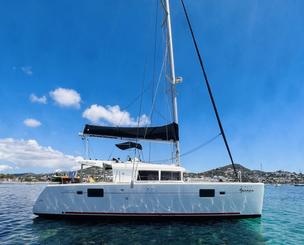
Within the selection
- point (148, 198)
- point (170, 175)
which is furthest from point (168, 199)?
point (170, 175)

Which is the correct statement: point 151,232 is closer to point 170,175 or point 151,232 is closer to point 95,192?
point 95,192

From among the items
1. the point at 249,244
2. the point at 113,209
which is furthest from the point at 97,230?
the point at 249,244

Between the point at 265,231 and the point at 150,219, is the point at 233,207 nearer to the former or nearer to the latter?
the point at 265,231

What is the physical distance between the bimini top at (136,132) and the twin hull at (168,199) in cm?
277

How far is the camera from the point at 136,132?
1348 cm

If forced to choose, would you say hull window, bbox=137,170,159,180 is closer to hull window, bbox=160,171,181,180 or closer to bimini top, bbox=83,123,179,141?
hull window, bbox=160,171,181,180

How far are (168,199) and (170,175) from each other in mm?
1603

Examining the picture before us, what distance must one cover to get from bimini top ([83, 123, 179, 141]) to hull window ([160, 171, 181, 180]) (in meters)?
1.77

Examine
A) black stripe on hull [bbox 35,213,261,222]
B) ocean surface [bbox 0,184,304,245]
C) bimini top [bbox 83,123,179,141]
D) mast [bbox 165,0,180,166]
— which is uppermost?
mast [bbox 165,0,180,166]

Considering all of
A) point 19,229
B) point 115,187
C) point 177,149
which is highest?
point 177,149

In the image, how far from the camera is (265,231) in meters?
10.4

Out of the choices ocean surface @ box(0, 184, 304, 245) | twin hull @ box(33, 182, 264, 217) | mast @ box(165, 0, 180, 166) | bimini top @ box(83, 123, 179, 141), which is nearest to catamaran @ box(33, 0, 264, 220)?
twin hull @ box(33, 182, 264, 217)

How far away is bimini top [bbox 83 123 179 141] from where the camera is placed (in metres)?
13.5

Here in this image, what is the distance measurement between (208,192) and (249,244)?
3.19 meters
